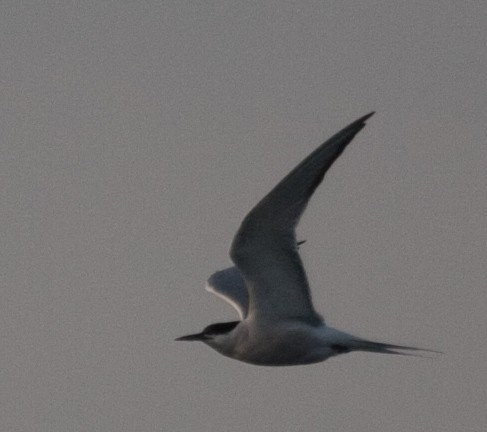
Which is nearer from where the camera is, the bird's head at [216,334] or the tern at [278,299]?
the tern at [278,299]

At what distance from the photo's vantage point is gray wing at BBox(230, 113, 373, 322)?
13406 millimetres

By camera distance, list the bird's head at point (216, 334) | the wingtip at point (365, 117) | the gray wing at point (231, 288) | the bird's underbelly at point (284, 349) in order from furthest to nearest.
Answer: the gray wing at point (231, 288)
the bird's head at point (216, 334)
the bird's underbelly at point (284, 349)
the wingtip at point (365, 117)

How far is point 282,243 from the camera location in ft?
48.1

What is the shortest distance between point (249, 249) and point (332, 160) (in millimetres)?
1819

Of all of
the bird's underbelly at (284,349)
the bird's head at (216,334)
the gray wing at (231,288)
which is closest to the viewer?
the bird's underbelly at (284,349)

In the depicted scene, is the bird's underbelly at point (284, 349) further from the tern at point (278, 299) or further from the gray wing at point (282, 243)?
the gray wing at point (282, 243)

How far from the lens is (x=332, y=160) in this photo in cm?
1339

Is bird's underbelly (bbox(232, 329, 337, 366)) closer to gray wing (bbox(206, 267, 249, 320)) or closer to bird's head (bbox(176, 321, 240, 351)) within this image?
bird's head (bbox(176, 321, 240, 351))

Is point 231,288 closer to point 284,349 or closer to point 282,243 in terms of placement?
point 284,349

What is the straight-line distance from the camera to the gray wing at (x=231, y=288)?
18.1m

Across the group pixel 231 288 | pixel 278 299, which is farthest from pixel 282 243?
pixel 231 288

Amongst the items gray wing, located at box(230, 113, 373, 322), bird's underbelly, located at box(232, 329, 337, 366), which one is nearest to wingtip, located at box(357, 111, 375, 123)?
gray wing, located at box(230, 113, 373, 322)

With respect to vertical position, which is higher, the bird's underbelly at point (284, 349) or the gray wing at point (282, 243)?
the gray wing at point (282, 243)

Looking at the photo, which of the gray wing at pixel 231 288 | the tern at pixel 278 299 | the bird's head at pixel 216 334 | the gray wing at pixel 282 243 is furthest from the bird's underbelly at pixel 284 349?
the gray wing at pixel 231 288
